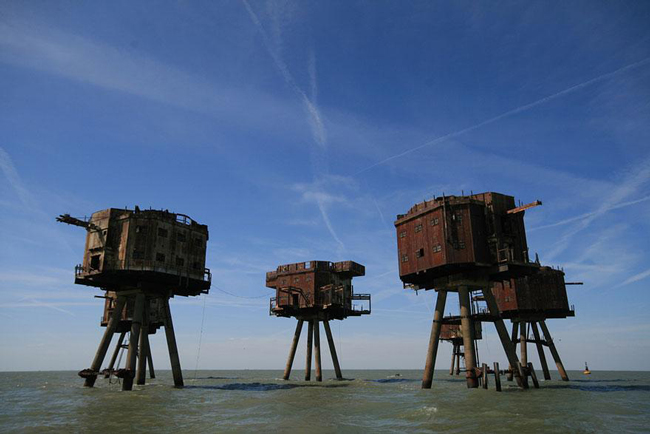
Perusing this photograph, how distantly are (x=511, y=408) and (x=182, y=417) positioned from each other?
15.1 m

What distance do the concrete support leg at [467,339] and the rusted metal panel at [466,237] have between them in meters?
1.73

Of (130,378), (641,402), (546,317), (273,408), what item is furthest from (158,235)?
(546,317)

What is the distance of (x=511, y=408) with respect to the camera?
21.6 m

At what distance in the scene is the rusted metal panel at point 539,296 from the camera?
45438 millimetres

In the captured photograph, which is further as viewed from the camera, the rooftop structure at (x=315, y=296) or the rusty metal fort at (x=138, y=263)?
the rooftop structure at (x=315, y=296)

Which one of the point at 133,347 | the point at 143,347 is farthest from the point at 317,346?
the point at 133,347

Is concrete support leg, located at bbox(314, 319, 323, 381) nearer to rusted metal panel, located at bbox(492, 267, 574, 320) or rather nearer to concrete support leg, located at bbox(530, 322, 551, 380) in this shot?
rusted metal panel, located at bbox(492, 267, 574, 320)

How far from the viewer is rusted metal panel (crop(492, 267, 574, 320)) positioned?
45.4 metres

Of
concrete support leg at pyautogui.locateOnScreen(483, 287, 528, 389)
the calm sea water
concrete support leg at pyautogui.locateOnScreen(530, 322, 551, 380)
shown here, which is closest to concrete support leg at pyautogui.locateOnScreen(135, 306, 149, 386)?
the calm sea water

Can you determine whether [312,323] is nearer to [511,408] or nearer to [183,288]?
[183,288]

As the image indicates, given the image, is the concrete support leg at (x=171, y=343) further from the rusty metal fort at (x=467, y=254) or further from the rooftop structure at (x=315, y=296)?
the rusty metal fort at (x=467, y=254)

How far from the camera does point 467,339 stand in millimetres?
30000

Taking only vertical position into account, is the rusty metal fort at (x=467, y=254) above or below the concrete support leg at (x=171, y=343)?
above

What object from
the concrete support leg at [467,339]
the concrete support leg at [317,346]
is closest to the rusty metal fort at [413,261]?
the concrete support leg at [467,339]
